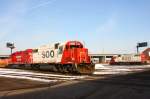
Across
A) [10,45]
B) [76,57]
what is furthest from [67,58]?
[10,45]

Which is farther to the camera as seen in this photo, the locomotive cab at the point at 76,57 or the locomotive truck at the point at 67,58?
the locomotive truck at the point at 67,58

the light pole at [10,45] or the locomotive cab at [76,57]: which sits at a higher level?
the light pole at [10,45]

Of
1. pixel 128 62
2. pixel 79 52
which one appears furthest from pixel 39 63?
pixel 128 62

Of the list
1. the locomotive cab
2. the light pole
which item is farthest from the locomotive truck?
the light pole

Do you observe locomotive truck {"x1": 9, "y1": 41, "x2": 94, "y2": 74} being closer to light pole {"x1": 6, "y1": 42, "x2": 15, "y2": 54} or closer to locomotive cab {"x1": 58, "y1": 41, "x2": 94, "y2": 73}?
locomotive cab {"x1": 58, "y1": 41, "x2": 94, "y2": 73}

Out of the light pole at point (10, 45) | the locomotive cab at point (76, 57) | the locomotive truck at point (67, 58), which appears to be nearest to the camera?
the locomotive cab at point (76, 57)

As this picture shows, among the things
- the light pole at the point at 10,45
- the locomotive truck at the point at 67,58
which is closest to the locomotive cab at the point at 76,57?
the locomotive truck at the point at 67,58

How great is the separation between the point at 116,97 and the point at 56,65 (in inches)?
866

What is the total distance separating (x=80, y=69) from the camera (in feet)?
96.5

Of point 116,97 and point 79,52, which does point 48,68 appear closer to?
point 79,52

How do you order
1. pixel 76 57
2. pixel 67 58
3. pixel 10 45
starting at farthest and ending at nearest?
pixel 10 45, pixel 67 58, pixel 76 57

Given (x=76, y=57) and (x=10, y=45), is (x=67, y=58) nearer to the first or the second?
(x=76, y=57)

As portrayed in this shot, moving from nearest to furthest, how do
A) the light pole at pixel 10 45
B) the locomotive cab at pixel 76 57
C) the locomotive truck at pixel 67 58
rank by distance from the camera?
the locomotive cab at pixel 76 57
the locomotive truck at pixel 67 58
the light pole at pixel 10 45

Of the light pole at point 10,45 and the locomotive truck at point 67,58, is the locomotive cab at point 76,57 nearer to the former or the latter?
the locomotive truck at point 67,58
